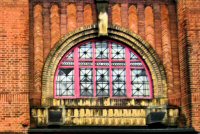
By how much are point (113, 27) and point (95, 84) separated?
191 cm

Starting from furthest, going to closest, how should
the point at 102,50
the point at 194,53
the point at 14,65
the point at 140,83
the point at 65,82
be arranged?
the point at 102,50
the point at 140,83
the point at 65,82
the point at 194,53
the point at 14,65

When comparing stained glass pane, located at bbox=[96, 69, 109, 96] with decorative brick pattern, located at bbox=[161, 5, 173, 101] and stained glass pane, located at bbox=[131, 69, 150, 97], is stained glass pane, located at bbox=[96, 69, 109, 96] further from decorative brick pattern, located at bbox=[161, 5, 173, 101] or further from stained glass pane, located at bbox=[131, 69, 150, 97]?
decorative brick pattern, located at bbox=[161, 5, 173, 101]

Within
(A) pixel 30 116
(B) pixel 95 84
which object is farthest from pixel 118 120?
(A) pixel 30 116

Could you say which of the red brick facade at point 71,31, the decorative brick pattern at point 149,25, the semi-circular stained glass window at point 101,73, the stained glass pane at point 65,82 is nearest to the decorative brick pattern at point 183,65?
the red brick facade at point 71,31

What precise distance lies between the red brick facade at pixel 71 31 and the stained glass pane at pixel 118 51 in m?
0.67

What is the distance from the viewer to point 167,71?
19.2 meters

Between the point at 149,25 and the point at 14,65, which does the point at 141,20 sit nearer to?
the point at 149,25

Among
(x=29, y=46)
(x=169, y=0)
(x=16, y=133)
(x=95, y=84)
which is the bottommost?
(x=16, y=133)

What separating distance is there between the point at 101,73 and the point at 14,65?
275 centimetres

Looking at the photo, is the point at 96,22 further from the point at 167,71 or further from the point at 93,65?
the point at 167,71

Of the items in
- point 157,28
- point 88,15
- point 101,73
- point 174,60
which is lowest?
point 101,73

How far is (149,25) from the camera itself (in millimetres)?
19484

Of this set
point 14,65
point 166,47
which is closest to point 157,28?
point 166,47

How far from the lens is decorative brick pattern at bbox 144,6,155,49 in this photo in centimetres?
1941
